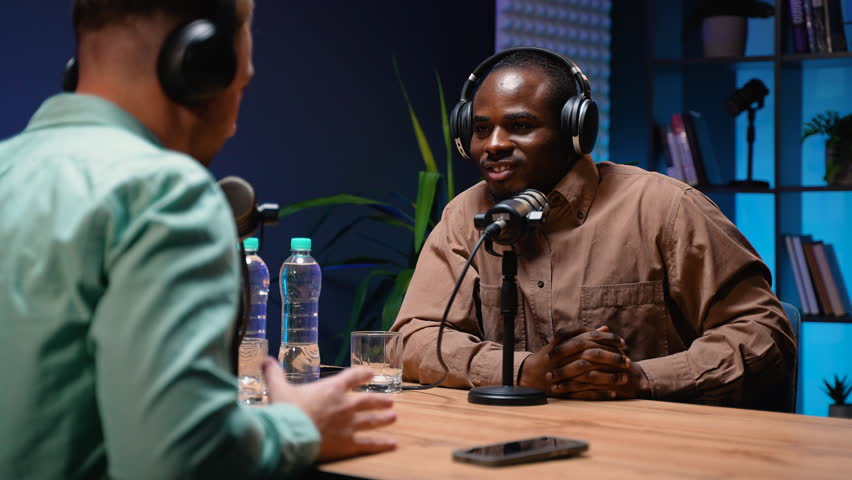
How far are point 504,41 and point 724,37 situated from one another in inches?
38.1

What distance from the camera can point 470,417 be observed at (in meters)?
1.34

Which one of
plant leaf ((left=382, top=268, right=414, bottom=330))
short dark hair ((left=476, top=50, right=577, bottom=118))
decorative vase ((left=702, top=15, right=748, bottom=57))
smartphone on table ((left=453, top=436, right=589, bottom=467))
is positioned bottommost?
plant leaf ((left=382, top=268, right=414, bottom=330))

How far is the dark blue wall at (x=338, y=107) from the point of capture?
3098 mm

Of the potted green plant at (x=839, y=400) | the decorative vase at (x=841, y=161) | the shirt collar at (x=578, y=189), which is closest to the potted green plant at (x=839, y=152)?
the decorative vase at (x=841, y=161)

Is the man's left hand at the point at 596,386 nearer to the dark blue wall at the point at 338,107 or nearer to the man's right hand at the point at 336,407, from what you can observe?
the man's right hand at the point at 336,407

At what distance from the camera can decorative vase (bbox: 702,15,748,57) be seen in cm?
362

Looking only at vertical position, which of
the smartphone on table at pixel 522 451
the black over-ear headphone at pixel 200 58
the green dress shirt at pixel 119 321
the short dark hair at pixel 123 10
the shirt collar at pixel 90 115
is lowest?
the smartphone on table at pixel 522 451

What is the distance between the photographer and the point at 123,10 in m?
0.90

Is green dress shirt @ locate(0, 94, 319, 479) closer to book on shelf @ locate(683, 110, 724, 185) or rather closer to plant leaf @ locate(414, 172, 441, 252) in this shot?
plant leaf @ locate(414, 172, 441, 252)

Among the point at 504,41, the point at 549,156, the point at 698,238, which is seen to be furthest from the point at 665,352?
the point at 504,41

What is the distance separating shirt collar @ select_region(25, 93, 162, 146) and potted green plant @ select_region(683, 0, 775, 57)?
317cm

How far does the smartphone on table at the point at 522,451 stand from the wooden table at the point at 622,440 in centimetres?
1

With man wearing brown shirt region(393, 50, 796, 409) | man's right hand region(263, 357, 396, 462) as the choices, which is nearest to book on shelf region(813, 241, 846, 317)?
man wearing brown shirt region(393, 50, 796, 409)

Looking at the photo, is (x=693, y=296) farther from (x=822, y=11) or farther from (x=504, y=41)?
(x=504, y=41)
